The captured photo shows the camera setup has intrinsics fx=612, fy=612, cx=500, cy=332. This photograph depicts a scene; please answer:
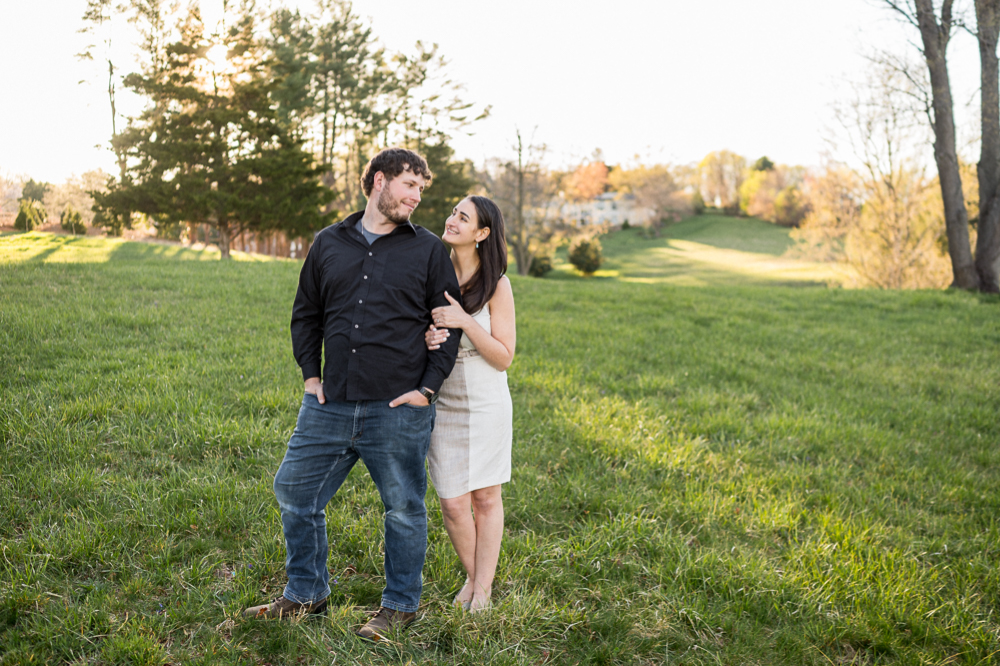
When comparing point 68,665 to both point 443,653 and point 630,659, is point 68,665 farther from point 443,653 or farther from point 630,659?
point 630,659

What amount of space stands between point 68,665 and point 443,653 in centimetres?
154

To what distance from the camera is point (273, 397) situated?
548cm

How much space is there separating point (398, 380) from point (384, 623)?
1160mm

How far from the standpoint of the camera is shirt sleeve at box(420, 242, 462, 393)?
2736 millimetres

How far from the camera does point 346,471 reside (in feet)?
9.39

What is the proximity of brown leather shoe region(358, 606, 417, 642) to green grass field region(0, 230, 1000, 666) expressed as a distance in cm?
6

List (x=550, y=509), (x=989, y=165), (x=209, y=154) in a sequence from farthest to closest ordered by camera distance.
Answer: (x=209, y=154)
(x=989, y=165)
(x=550, y=509)

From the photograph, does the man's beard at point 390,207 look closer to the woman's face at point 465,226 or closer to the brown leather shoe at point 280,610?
the woman's face at point 465,226

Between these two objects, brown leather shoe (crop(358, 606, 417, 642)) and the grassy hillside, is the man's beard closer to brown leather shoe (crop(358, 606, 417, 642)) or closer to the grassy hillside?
brown leather shoe (crop(358, 606, 417, 642))

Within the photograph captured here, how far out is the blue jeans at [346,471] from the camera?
2.70 meters

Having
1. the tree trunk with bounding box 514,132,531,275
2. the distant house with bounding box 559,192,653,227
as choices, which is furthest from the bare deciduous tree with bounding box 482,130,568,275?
the distant house with bounding box 559,192,653,227

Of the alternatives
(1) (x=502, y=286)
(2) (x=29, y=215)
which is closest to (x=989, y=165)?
(1) (x=502, y=286)

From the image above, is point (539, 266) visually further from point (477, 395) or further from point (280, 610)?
point (280, 610)

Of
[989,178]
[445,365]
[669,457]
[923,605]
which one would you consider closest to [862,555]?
[923,605]
